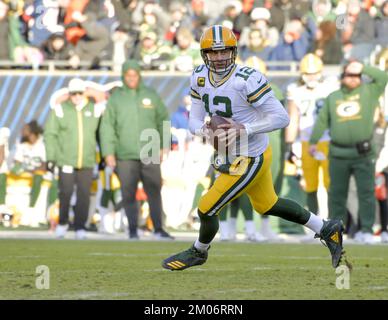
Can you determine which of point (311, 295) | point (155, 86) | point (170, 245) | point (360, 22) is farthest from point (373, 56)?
point (311, 295)

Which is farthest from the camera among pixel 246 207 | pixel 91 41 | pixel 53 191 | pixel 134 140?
pixel 91 41

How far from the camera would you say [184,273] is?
24.2ft

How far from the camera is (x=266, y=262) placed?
8391 millimetres

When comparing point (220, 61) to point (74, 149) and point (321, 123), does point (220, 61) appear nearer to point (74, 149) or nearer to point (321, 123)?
point (321, 123)

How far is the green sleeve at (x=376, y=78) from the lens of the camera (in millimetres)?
11109

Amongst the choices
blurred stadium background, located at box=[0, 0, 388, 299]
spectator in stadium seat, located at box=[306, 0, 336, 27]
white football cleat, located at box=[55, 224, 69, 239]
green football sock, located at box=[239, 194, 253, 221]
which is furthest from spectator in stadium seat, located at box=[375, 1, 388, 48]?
white football cleat, located at box=[55, 224, 69, 239]

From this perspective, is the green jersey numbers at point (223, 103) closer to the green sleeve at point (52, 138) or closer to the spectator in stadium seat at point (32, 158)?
the green sleeve at point (52, 138)

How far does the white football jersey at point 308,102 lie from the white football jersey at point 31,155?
10.2ft

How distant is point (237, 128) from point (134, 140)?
187 inches

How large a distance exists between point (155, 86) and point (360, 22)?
306 cm

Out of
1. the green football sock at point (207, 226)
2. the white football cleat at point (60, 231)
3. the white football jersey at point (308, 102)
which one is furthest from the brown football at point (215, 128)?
the white football cleat at point (60, 231)

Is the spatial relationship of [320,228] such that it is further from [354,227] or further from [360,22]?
[360,22]

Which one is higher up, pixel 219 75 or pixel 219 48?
pixel 219 48

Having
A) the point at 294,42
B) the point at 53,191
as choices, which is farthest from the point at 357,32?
the point at 53,191
